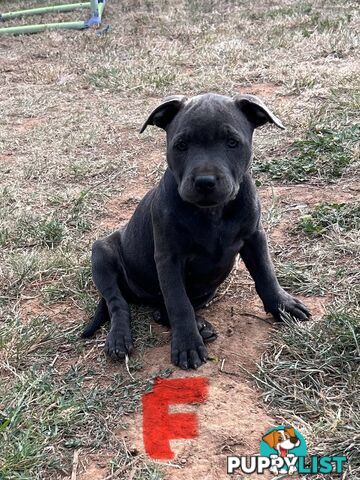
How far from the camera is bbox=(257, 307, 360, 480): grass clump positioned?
9.77 feet

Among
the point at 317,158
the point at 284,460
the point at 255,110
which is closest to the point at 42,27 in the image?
the point at 317,158

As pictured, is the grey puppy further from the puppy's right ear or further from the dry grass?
the dry grass

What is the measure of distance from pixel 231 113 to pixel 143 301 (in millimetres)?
1442

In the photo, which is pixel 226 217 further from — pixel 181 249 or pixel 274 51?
pixel 274 51

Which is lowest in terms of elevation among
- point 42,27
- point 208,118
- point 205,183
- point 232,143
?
point 42,27

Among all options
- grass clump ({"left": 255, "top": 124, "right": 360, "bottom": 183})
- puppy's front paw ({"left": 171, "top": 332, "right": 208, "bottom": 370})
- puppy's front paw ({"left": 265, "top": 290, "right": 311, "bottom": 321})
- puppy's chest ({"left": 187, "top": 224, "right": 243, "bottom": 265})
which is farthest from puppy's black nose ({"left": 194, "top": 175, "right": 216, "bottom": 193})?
grass clump ({"left": 255, "top": 124, "right": 360, "bottom": 183})

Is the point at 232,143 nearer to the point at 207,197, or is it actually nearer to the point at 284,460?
the point at 207,197

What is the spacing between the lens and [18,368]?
12.6ft

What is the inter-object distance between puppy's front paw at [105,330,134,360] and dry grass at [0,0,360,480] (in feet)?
0.29

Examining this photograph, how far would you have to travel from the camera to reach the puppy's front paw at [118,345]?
12.6 ft

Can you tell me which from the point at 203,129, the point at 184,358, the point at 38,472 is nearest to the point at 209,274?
the point at 184,358

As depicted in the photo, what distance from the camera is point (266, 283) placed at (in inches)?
159

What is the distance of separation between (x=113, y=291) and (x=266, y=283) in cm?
95

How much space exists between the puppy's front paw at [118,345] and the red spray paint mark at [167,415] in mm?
324
